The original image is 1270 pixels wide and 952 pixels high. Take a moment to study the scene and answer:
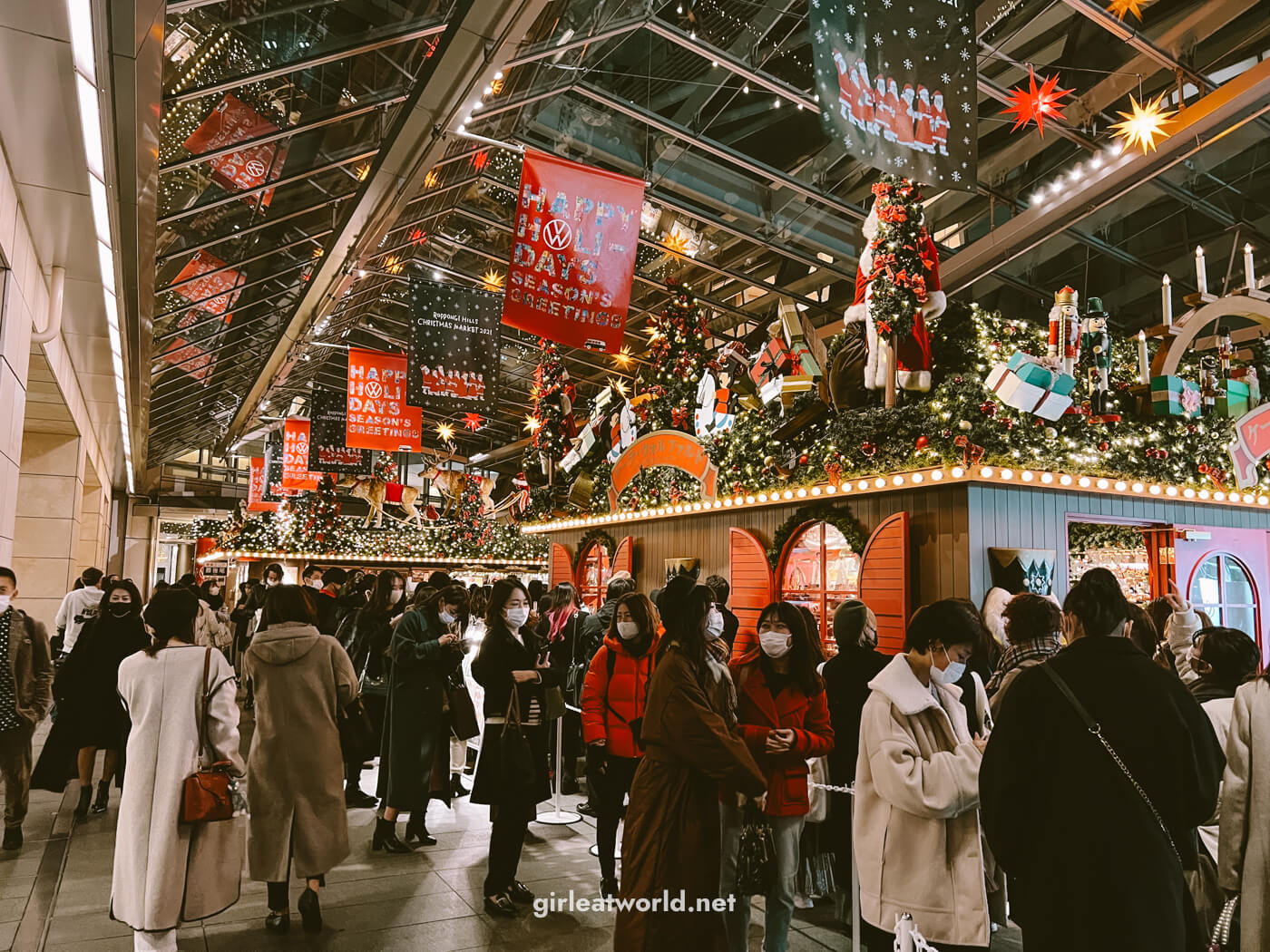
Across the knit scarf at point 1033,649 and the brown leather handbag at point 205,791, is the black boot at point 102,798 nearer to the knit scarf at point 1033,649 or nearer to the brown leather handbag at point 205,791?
the brown leather handbag at point 205,791

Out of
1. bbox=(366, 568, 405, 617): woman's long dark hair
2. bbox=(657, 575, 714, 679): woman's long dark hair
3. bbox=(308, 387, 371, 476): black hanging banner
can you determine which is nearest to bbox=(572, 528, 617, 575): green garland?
bbox=(308, 387, 371, 476): black hanging banner

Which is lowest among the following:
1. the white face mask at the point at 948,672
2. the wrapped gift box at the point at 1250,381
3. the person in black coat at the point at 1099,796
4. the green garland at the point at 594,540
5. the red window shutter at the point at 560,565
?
the person in black coat at the point at 1099,796

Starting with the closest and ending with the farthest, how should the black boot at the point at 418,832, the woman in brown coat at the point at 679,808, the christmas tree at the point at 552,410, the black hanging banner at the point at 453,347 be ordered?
the woman in brown coat at the point at 679,808, the black boot at the point at 418,832, the black hanging banner at the point at 453,347, the christmas tree at the point at 552,410

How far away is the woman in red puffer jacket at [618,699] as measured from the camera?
4.58 metres

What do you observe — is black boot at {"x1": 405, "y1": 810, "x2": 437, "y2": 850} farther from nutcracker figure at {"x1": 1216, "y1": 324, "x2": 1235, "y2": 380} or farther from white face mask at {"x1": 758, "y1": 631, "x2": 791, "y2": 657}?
nutcracker figure at {"x1": 1216, "y1": 324, "x2": 1235, "y2": 380}

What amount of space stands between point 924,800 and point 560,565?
12.5 m

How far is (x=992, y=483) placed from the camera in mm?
7375

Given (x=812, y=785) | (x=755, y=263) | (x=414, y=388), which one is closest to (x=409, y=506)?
(x=755, y=263)

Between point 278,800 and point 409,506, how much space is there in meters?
18.5

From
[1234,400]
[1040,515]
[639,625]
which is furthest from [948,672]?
→ [1234,400]

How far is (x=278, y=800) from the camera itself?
4254mm

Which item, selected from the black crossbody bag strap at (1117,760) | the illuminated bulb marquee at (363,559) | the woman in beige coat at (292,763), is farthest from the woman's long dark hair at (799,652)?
the illuminated bulb marquee at (363,559)

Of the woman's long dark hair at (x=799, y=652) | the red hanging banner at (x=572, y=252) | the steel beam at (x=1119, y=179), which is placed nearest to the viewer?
the woman's long dark hair at (x=799, y=652)

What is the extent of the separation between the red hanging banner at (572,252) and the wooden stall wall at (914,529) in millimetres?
3047
